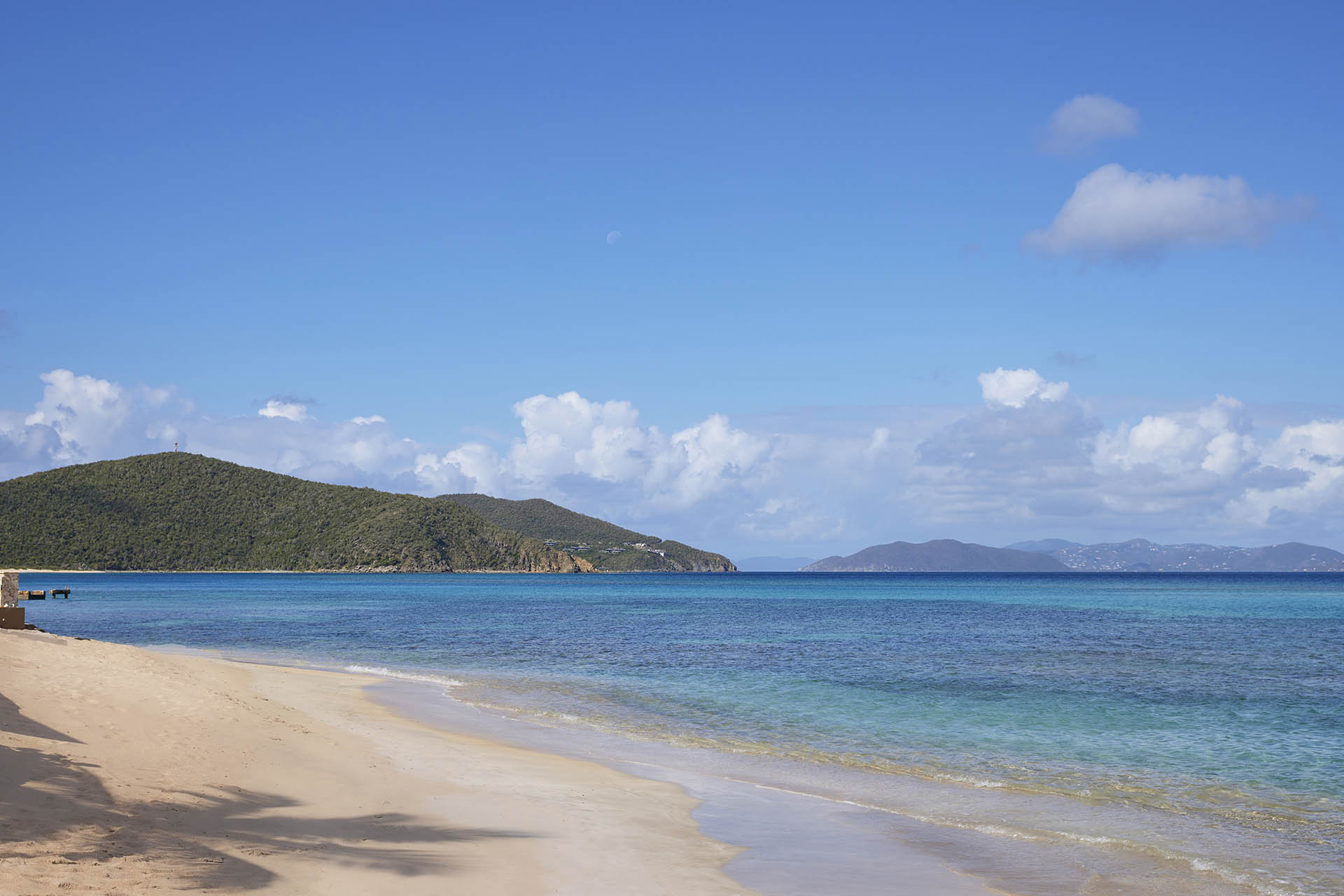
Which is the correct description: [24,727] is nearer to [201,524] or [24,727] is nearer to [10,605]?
[10,605]

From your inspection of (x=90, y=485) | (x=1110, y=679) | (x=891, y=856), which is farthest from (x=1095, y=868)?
(x=90, y=485)

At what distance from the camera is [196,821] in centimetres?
1068

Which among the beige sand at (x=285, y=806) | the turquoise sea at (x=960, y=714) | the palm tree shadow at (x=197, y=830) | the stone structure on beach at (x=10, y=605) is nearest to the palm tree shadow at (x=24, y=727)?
the beige sand at (x=285, y=806)

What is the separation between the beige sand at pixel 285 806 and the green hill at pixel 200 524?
496 ft

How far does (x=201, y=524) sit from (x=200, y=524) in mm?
289

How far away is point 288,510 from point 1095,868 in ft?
631

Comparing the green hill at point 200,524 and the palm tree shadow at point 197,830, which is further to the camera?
the green hill at point 200,524

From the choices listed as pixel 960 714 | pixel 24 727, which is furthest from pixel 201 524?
pixel 24 727

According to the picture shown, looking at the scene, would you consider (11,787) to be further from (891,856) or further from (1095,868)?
(1095,868)

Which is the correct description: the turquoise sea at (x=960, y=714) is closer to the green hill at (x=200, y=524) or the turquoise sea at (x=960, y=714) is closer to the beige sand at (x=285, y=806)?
the beige sand at (x=285, y=806)

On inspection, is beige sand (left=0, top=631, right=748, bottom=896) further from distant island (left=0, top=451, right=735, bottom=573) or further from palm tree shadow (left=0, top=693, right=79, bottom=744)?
distant island (left=0, top=451, right=735, bottom=573)

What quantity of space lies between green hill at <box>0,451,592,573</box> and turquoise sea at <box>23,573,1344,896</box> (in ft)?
343

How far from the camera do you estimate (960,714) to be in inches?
917

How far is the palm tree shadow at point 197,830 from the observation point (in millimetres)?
9008
